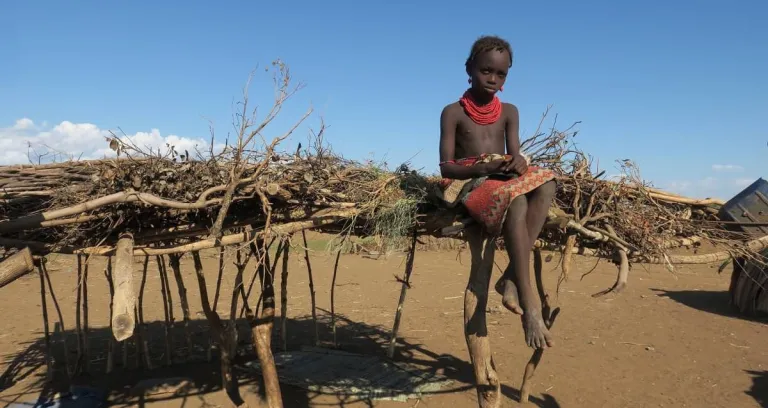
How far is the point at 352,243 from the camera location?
438cm

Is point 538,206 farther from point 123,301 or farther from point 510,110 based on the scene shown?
point 123,301

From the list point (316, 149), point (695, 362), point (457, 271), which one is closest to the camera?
point (316, 149)

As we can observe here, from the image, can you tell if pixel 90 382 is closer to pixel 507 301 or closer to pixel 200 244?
pixel 200 244

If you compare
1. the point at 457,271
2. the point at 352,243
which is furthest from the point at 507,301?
the point at 457,271

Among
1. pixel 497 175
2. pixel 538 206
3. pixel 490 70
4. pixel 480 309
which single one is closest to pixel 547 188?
pixel 538 206

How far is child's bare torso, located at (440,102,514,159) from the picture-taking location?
3852 mm

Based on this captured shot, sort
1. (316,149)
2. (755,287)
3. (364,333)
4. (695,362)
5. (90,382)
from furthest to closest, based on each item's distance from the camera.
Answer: (755,287)
(364,333)
(695,362)
(90,382)
(316,149)

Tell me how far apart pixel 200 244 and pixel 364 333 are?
589 centimetres

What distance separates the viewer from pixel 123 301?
2791 mm

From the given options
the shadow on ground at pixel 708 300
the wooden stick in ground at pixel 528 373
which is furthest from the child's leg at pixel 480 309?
the shadow on ground at pixel 708 300

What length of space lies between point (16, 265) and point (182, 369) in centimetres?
464

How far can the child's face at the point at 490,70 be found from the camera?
3680 mm

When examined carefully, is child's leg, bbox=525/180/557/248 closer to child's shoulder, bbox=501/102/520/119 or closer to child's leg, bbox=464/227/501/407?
child's leg, bbox=464/227/501/407

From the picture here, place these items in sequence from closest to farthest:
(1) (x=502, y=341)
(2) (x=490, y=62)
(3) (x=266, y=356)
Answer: (2) (x=490, y=62)
(3) (x=266, y=356)
(1) (x=502, y=341)
